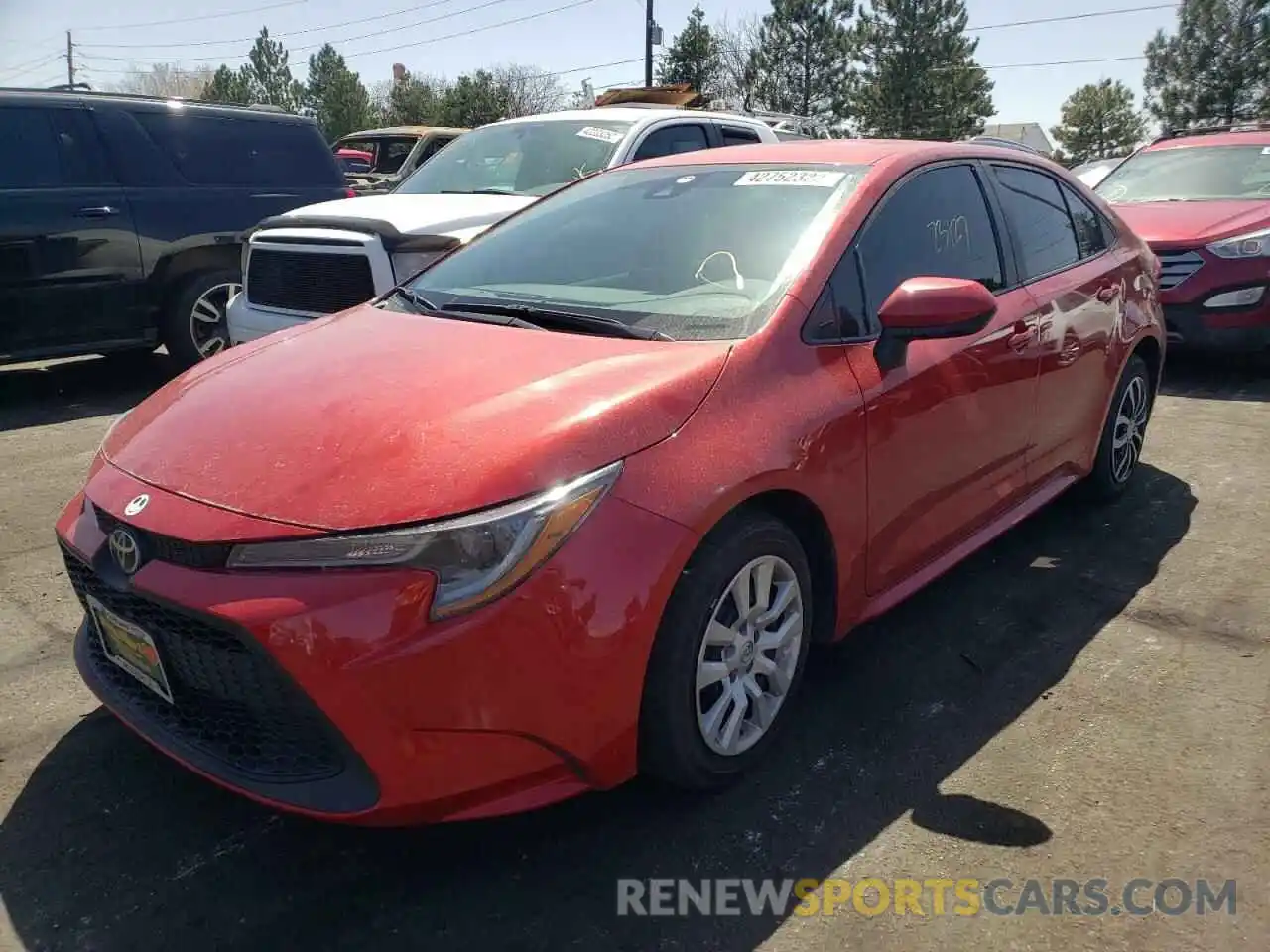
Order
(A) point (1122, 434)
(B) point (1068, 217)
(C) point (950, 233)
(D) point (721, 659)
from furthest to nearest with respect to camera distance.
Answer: (A) point (1122, 434)
(B) point (1068, 217)
(C) point (950, 233)
(D) point (721, 659)

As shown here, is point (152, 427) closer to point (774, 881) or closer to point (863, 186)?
point (774, 881)

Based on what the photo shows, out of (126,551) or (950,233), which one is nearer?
(126,551)

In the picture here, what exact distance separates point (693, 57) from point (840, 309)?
47059 millimetres

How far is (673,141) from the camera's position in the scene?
23.8 feet

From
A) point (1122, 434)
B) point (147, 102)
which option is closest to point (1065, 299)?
point (1122, 434)

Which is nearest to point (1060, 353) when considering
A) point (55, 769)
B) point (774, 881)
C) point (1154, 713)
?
point (1154, 713)

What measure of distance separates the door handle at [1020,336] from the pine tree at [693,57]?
4522 centimetres

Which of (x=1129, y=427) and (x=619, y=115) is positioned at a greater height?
(x=619, y=115)

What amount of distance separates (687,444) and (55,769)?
189cm

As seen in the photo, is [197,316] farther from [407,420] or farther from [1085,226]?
[1085,226]

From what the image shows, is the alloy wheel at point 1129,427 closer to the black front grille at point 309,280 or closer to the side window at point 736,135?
the black front grille at point 309,280

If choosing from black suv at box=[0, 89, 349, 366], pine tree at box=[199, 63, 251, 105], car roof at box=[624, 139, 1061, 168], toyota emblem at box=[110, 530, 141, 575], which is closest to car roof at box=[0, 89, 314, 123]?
black suv at box=[0, 89, 349, 366]

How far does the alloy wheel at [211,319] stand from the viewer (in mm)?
7270

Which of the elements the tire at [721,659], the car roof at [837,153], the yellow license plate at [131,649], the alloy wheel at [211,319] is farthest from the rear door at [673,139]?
the yellow license plate at [131,649]
